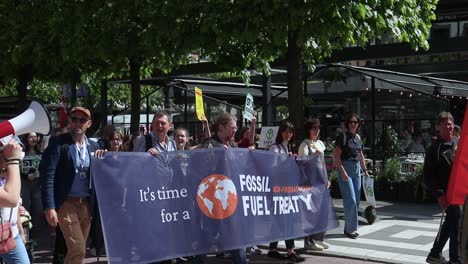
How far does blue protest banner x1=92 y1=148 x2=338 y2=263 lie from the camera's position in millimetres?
6000

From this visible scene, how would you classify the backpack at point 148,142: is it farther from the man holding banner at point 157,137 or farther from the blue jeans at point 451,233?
the blue jeans at point 451,233

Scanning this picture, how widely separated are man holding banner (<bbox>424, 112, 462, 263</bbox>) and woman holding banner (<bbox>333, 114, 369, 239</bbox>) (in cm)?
195

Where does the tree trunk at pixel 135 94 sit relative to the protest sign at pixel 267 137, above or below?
above

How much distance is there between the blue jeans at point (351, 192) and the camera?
9484 mm

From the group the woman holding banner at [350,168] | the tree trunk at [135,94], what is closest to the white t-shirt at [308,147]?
the woman holding banner at [350,168]

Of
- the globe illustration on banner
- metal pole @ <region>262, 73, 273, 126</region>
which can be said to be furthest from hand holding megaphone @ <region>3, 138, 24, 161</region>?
metal pole @ <region>262, 73, 273, 126</region>

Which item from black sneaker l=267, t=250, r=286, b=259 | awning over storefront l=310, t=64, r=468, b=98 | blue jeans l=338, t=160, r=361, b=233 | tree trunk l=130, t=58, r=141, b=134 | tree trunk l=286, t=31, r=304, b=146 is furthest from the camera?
awning over storefront l=310, t=64, r=468, b=98

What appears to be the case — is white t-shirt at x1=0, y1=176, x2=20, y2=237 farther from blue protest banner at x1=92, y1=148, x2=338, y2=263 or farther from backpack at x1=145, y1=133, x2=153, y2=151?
backpack at x1=145, y1=133, x2=153, y2=151

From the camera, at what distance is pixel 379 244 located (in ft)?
30.5

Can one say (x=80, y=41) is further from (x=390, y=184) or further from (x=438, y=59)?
(x=438, y=59)

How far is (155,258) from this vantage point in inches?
244

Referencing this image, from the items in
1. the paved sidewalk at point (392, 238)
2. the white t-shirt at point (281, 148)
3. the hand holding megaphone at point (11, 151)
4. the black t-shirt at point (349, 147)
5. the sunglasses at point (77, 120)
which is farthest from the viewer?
the black t-shirt at point (349, 147)

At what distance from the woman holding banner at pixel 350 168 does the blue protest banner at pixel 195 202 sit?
1748 millimetres

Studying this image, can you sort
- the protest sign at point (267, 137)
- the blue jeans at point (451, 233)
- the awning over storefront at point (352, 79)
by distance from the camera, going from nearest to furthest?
the blue jeans at point (451, 233)
the protest sign at point (267, 137)
the awning over storefront at point (352, 79)
